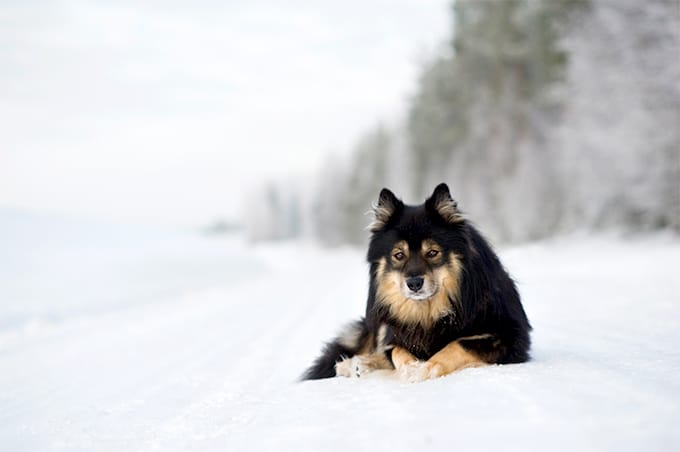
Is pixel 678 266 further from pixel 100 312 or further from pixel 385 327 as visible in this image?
pixel 100 312

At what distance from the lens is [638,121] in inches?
680

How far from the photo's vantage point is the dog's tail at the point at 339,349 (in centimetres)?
504

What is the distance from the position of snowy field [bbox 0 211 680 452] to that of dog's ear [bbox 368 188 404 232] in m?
1.29

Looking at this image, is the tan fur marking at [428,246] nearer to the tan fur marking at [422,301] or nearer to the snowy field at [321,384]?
the tan fur marking at [422,301]

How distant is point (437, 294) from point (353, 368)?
3.23 feet

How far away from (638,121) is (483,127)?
47.0 feet

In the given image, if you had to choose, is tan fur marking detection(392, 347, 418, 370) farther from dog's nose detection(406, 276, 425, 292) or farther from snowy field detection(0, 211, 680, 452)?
dog's nose detection(406, 276, 425, 292)

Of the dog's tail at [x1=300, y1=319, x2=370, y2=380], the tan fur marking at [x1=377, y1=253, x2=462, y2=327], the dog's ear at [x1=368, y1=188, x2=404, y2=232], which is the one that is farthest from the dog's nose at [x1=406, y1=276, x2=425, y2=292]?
the dog's tail at [x1=300, y1=319, x2=370, y2=380]

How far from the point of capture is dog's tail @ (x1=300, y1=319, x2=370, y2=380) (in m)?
5.04

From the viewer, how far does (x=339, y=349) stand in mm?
5312

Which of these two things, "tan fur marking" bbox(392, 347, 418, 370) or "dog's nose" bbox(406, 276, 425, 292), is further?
"tan fur marking" bbox(392, 347, 418, 370)

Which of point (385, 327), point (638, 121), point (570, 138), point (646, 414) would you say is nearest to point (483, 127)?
point (570, 138)

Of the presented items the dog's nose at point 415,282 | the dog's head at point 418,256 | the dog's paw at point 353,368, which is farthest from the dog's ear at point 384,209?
the dog's paw at point 353,368

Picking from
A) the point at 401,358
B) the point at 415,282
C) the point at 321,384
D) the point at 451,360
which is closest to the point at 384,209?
the point at 415,282
